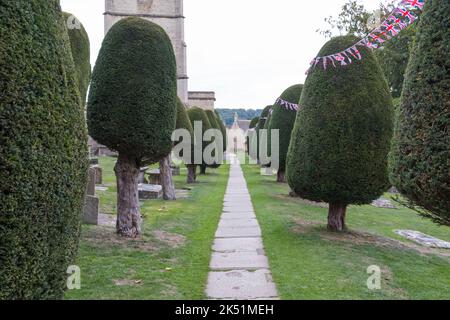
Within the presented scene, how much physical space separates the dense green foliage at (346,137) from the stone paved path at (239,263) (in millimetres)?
1881

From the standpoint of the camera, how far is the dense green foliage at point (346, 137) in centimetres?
958

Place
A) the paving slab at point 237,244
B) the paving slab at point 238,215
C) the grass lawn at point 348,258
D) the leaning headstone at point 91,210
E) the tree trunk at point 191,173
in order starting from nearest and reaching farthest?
the grass lawn at point 348,258 → the paving slab at point 237,244 → the leaning headstone at point 91,210 → the paving slab at point 238,215 → the tree trunk at point 191,173

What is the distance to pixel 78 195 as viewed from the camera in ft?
12.1

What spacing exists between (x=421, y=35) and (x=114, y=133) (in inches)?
241

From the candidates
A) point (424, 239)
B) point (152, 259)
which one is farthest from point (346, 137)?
point (152, 259)

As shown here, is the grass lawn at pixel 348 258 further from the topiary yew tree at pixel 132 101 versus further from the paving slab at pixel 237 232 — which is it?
the topiary yew tree at pixel 132 101

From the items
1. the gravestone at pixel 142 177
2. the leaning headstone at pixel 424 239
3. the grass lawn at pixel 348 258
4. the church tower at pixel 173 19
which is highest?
the church tower at pixel 173 19

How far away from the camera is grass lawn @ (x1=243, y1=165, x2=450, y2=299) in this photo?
6379 mm

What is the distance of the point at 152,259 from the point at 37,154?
198 inches

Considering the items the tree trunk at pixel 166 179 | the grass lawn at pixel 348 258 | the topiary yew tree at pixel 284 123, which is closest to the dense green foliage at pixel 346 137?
the grass lawn at pixel 348 258

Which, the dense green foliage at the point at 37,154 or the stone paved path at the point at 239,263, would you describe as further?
the stone paved path at the point at 239,263

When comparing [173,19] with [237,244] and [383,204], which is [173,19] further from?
[237,244]
